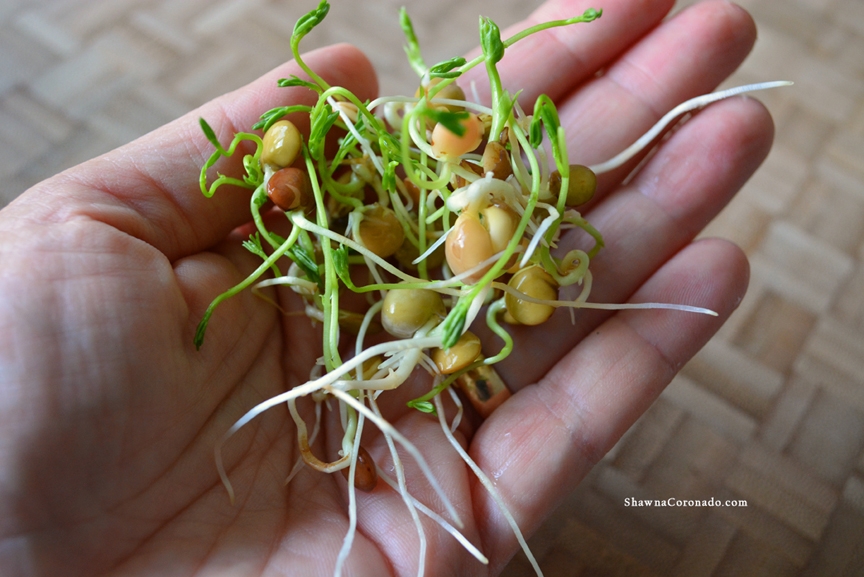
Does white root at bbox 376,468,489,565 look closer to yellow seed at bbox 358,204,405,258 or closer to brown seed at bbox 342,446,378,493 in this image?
brown seed at bbox 342,446,378,493

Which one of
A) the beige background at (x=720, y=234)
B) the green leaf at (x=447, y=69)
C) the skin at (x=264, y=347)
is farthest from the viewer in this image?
the beige background at (x=720, y=234)

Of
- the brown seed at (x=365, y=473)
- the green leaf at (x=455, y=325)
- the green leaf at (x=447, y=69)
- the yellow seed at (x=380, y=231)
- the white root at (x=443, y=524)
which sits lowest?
the white root at (x=443, y=524)

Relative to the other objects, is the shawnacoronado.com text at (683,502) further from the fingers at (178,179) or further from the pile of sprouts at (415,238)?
the fingers at (178,179)

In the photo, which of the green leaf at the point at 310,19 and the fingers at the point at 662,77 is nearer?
the green leaf at the point at 310,19

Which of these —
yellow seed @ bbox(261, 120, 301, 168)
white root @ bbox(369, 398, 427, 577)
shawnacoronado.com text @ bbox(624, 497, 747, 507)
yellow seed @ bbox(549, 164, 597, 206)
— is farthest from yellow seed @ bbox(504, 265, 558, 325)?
shawnacoronado.com text @ bbox(624, 497, 747, 507)

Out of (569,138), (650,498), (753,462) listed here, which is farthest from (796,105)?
(650,498)

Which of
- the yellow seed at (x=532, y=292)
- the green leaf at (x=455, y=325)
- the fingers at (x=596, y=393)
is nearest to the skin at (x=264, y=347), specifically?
the fingers at (x=596, y=393)
